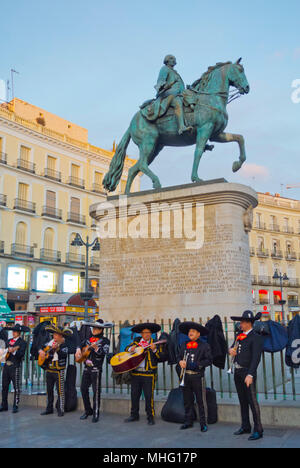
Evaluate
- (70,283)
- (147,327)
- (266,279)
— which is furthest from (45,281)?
(147,327)

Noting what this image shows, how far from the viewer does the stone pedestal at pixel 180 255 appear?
9859mm

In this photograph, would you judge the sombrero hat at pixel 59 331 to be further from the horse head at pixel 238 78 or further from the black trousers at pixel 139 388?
the horse head at pixel 238 78

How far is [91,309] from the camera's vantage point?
36.0 m

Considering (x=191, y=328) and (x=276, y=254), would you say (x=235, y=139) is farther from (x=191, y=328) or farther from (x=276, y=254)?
(x=276, y=254)

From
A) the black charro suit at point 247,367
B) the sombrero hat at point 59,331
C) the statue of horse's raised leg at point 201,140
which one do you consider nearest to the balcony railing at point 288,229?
the statue of horse's raised leg at point 201,140

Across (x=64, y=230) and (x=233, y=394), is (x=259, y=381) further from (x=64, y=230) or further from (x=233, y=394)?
(x=64, y=230)

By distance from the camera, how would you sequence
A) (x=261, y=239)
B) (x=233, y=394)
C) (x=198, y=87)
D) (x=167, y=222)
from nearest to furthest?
(x=233, y=394)
(x=167, y=222)
(x=198, y=87)
(x=261, y=239)

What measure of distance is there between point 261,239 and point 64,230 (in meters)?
28.0

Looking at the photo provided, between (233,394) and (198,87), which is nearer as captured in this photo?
(233,394)

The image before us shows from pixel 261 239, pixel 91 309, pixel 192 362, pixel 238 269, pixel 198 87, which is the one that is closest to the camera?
pixel 192 362

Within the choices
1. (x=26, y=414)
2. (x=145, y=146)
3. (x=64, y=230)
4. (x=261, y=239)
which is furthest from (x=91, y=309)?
(x=261, y=239)

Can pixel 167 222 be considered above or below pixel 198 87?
below

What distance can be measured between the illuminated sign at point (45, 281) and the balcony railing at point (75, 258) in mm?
2359

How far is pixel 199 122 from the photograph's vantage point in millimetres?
11180
